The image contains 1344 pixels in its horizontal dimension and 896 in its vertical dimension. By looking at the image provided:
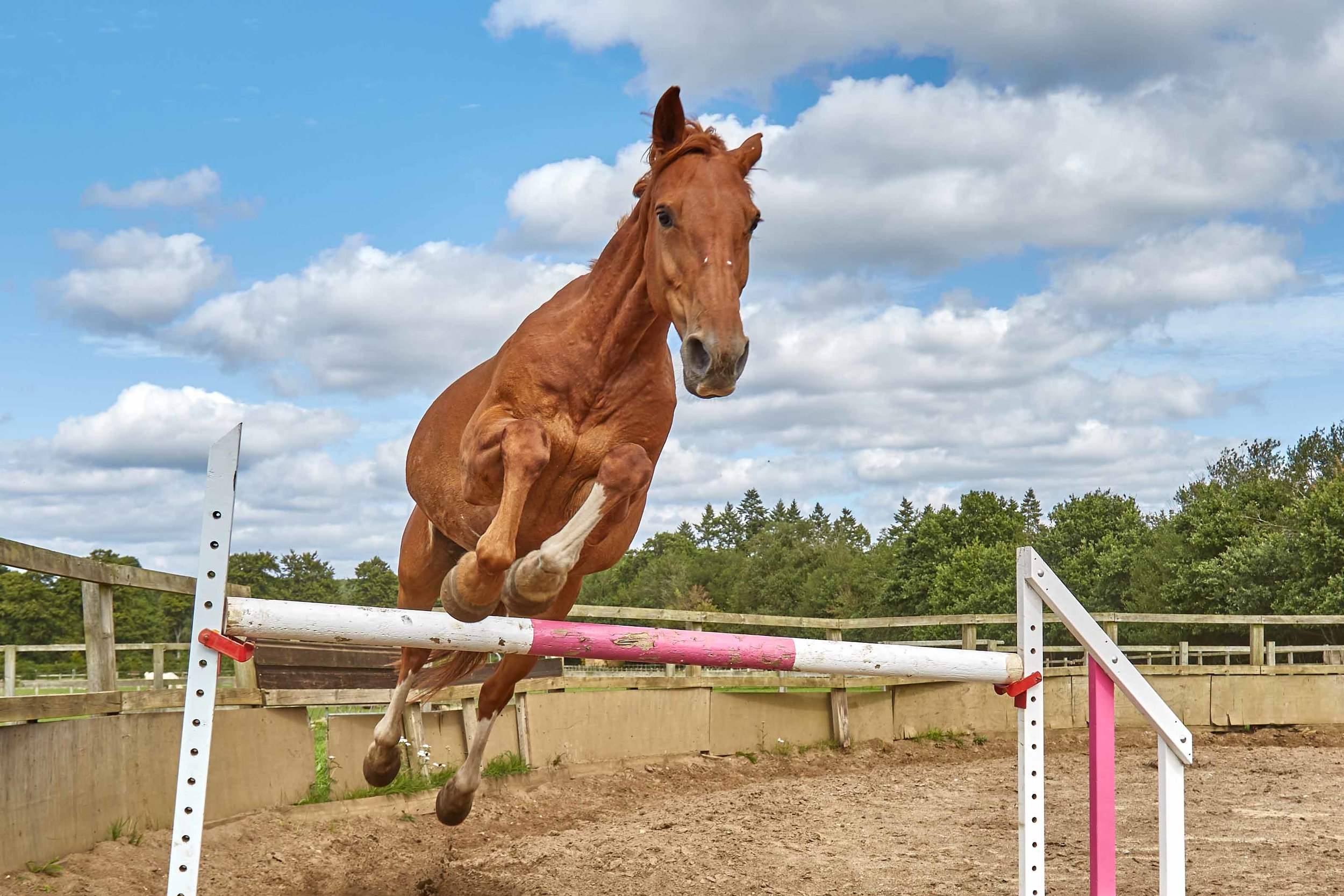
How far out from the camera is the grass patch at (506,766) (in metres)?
7.00

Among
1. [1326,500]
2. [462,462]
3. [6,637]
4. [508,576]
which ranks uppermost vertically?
[1326,500]

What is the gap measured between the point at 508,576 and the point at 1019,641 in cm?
158

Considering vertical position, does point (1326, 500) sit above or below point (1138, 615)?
above

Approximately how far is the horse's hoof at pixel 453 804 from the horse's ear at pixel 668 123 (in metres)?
2.43

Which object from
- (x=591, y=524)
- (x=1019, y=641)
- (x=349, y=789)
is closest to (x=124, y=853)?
(x=349, y=789)

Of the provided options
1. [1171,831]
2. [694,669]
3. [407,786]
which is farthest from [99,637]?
[694,669]

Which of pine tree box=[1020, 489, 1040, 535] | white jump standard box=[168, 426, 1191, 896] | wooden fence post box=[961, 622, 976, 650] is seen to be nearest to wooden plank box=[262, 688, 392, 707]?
white jump standard box=[168, 426, 1191, 896]

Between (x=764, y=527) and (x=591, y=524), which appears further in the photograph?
(x=764, y=527)

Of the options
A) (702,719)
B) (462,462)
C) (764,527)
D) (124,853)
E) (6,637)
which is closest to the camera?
(462,462)

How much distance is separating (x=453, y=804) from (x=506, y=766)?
124 inches

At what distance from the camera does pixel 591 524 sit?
276 centimetres

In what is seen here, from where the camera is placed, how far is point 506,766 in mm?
7129

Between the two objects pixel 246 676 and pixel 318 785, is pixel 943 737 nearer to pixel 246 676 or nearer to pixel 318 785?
pixel 318 785

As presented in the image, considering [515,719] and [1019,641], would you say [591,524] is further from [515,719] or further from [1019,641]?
[515,719]
